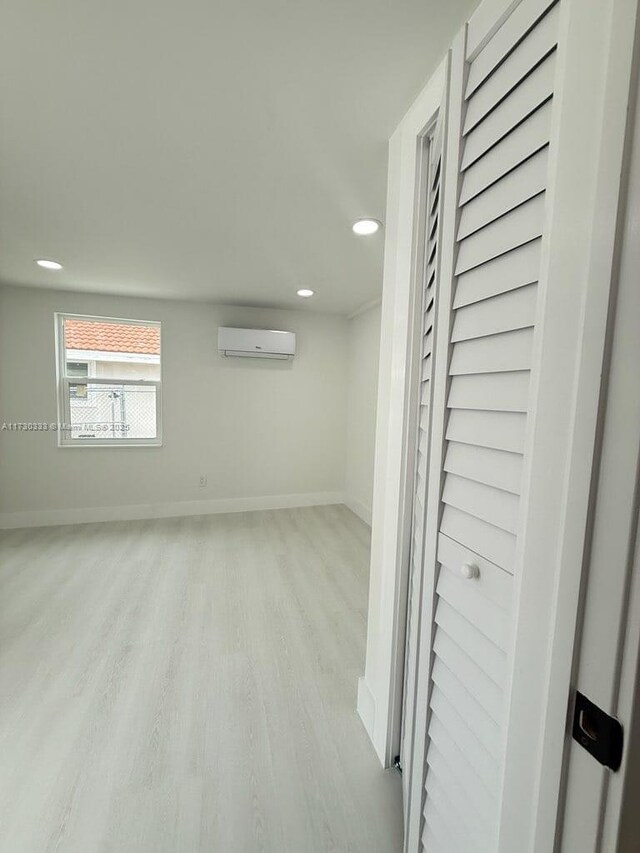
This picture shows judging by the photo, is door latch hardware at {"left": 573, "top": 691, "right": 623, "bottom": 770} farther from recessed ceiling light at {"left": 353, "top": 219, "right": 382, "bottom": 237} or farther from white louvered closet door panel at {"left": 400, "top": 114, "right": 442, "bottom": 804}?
recessed ceiling light at {"left": 353, "top": 219, "right": 382, "bottom": 237}

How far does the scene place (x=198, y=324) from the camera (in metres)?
3.91

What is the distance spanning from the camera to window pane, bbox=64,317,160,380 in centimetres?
368

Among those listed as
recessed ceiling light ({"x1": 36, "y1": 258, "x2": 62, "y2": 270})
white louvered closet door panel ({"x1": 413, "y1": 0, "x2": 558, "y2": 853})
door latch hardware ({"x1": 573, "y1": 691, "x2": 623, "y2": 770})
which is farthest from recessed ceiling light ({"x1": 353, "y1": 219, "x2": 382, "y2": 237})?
recessed ceiling light ({"x1": 36, "y1": 258, "x2": 62, "y2": 270})

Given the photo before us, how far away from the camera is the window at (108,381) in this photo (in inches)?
145

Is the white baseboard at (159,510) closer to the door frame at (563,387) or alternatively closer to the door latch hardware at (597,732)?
the door frame at (563,387)

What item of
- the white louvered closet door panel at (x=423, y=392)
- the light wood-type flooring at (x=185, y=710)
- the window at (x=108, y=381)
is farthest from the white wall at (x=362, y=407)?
the white louvered closet door panel at (x=423, y=392)

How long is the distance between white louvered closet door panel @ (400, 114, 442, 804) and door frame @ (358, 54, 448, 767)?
0.03 m

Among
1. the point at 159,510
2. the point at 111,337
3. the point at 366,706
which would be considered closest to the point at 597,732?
the point at 366,706

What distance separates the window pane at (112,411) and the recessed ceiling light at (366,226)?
2.74 metres

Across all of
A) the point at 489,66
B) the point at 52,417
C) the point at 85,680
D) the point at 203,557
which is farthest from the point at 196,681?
the point at 52,417

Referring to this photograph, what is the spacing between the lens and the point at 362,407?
4.09 m

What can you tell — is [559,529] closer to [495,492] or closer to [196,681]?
[495,492]

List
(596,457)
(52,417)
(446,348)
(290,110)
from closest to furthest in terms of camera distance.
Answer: (596,457) → (446,348) → (290,110) → (52,417)

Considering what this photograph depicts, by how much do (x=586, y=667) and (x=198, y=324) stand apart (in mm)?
4055
